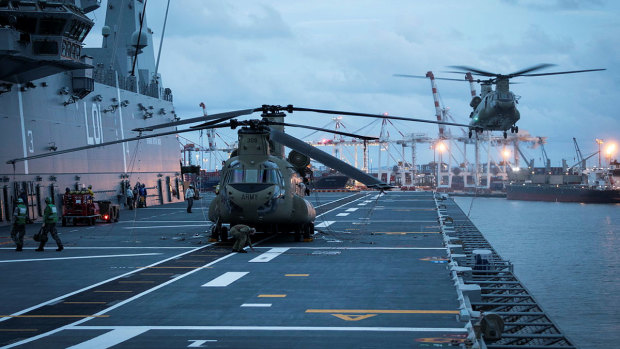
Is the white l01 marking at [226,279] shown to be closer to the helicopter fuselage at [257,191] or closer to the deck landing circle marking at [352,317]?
the deck landing circle marking at [352,317]

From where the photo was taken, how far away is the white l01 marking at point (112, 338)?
9.85 m

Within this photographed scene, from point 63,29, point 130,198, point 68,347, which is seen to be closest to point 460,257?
point 68,347

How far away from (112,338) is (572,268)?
27701 mm

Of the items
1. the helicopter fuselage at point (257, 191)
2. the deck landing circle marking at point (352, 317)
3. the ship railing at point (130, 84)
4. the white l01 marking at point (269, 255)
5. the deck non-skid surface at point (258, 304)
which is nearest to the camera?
the deck non-skid surface at point (258, 304)

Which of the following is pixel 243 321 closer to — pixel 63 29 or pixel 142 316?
pixel 142 316

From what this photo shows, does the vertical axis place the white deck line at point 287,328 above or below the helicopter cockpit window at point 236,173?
below

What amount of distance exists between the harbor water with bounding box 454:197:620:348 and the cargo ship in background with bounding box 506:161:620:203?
39913 millimetres

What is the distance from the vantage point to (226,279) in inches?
627

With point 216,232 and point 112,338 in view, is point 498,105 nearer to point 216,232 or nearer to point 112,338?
point 216,232

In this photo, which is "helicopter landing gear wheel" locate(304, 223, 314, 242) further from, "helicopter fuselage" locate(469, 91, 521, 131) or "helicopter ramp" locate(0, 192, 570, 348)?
"helicopter fuselage" locate(469, 91, 521, 131)

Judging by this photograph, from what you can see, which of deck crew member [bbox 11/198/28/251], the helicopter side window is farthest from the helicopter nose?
deck crew member [bbox 11/198/28/251]

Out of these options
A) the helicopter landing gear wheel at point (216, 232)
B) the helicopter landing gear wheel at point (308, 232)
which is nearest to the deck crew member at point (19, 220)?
the helicopter landing gear wheel at point (216, 232)

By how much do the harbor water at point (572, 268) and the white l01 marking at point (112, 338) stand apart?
7676mm

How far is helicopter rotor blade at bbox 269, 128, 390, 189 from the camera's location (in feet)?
48.7
